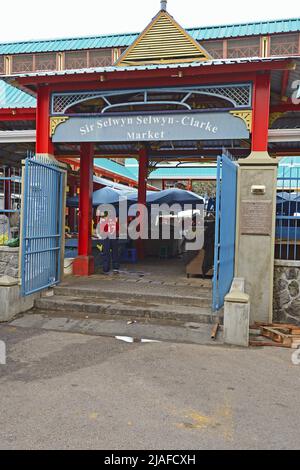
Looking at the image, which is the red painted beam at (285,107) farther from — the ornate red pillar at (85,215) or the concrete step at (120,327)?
the concrete step at (120,327)

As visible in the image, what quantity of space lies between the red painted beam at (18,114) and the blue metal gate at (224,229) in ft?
19.2

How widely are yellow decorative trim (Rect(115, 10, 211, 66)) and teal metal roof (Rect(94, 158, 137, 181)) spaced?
11540mm

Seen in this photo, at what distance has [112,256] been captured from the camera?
36.8 ft

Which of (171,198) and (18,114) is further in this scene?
(171,198)

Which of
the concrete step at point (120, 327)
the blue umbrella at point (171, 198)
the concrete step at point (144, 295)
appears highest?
the blue umbrella at point (171, 198)

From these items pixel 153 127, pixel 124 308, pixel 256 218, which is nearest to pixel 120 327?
pixel 124 308

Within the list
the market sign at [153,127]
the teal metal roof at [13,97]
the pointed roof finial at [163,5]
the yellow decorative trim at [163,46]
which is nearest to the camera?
the market sign at [153,127]

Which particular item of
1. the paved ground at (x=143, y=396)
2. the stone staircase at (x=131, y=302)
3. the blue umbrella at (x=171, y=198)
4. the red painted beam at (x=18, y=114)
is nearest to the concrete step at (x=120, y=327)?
the stone staircase at (x=131, y=302)

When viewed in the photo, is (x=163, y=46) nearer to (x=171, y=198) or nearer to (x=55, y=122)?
(x=55, y=122)

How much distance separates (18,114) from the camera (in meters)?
10.9

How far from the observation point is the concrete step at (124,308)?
23.7ft

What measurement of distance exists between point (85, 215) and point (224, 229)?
4203 mm
